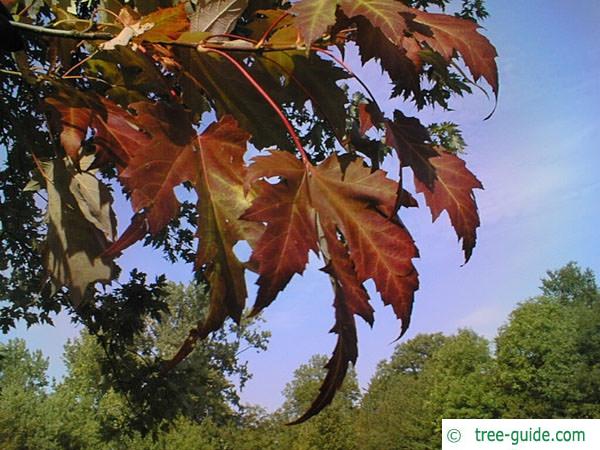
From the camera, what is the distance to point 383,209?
A: 0.67 metres

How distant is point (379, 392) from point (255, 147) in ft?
150

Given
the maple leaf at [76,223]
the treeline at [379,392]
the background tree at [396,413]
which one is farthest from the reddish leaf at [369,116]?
the background tree at [396,413]

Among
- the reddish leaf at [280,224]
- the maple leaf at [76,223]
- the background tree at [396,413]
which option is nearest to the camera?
the reddish leaf at [280,224]

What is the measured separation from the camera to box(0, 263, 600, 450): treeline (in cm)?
2781

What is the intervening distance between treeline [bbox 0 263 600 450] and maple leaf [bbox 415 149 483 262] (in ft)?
79.9

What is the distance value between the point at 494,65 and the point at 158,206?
386 mm

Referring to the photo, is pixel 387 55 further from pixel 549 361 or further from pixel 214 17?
pixel 549 361

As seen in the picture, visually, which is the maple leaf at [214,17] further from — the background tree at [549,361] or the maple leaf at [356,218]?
the background tree at [549,361]

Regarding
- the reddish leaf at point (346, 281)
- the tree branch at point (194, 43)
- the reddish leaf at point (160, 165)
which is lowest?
the reddish leaf at point (346, 281)

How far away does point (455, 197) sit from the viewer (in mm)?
714

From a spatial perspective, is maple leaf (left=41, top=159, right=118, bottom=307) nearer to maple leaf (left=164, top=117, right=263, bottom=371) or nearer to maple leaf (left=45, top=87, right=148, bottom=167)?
maple leaf (left=45, top=87, right=148, bottom=167)

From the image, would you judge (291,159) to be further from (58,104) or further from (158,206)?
(58,104)

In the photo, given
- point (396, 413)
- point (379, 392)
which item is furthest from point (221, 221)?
point (379, 392)

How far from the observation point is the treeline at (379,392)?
27.8 m
